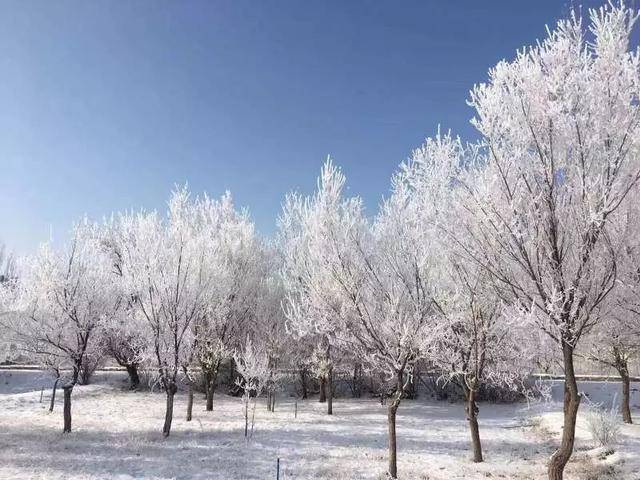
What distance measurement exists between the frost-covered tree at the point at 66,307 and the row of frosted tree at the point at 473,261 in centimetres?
8

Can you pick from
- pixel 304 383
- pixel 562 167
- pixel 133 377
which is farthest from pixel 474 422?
pixel 133 377

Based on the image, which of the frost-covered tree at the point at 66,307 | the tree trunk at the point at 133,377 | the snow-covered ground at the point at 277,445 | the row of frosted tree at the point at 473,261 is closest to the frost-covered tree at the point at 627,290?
the row of frosted tree at the point at 473,261

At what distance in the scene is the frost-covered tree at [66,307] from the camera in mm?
17922

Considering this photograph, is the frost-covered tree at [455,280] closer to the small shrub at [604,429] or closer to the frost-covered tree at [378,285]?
the frost-covered tree at [378,285]

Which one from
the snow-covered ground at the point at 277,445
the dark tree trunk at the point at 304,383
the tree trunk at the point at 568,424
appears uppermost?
the tree trunk at the point at 568,424

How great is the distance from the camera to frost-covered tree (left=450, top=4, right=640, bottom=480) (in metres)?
6.60

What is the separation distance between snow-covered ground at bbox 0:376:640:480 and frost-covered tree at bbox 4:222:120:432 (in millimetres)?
2554

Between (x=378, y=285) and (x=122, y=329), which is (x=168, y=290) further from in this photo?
(x=378, y=285)

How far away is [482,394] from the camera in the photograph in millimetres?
30875

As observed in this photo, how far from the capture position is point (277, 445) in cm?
1600

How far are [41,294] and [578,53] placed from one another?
20.5m

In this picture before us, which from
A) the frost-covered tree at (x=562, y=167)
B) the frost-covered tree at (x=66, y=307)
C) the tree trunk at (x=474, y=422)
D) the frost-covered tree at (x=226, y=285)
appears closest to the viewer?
the frost-covered tree at (x=562, y=167)

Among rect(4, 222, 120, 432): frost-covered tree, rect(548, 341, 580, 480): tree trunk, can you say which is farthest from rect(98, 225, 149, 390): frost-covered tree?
rect(548, 341, 580, 480): tree trunk

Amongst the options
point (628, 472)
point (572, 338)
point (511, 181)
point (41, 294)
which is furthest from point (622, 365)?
A: point (41, 294)
